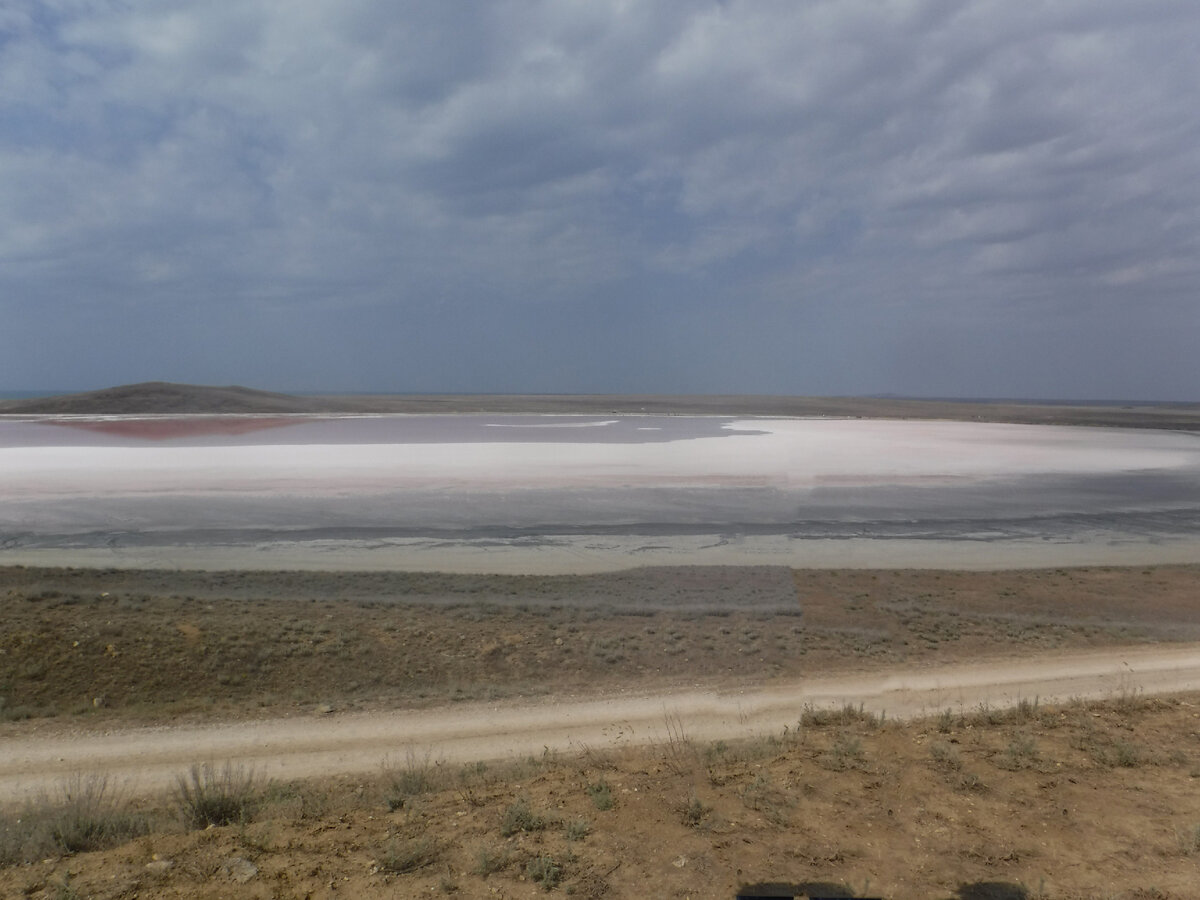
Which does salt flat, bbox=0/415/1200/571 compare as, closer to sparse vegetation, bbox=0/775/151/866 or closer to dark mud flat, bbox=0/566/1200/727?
dark mud flat, bbox=0/566/1200/727

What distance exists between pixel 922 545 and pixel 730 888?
14.6 meters

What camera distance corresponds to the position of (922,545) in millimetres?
18047

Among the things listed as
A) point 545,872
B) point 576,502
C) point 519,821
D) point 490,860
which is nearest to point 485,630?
point 519,821

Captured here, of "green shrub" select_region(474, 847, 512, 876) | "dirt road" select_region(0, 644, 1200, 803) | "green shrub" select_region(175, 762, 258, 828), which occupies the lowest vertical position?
"dirt road" select_region(0, 644, 1200, 803)

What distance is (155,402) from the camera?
68.9m

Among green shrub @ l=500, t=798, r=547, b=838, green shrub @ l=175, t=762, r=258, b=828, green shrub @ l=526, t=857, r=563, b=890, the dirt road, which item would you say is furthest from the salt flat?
green shrub @ l=526, t=857, r=563, b=890

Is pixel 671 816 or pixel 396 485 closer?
pixel 671 816

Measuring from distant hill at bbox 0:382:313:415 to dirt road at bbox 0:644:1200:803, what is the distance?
61.8 meters

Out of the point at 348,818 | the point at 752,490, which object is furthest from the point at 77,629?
the point at 752,490

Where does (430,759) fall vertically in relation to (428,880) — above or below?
below

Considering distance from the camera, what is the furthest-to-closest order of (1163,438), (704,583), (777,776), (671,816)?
(1163,438), (704,583), (777,776), (671,816)

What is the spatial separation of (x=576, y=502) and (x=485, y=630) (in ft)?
34.7

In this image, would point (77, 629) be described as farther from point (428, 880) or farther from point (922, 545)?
point (922, 545)

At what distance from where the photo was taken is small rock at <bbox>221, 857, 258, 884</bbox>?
501cm
